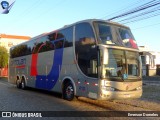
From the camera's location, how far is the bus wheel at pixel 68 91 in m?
14.0

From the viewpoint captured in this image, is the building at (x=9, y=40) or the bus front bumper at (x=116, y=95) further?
the building at (x=9, y=40)

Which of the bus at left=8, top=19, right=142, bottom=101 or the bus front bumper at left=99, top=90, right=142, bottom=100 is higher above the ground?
the bus at left=8, top=19, right=142, bottom=101

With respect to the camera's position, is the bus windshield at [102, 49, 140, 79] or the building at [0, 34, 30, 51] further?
the building at [0, 34, 30, 51]

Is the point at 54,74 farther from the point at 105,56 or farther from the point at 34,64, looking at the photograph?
the point at 105,56

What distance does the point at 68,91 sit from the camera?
1434 centimetres

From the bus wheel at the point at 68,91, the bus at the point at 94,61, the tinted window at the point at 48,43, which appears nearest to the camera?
the bus at the point at 94,61

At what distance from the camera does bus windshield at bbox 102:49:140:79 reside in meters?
11.8

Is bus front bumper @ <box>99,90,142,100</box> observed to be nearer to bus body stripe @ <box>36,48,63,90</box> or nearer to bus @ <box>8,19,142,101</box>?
bus @ <box>8,19,142,101</box>

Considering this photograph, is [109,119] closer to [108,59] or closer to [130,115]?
[130,115]

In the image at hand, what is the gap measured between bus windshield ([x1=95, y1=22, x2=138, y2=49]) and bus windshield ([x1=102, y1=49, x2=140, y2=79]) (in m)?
0.48

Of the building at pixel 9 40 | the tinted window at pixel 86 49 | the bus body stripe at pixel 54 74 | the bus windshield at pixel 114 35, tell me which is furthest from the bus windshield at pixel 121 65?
the building at pixel 9 40

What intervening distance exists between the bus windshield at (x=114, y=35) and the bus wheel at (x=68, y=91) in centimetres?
325

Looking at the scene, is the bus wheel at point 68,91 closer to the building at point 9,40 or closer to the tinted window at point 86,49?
the tinted window at point 86,49

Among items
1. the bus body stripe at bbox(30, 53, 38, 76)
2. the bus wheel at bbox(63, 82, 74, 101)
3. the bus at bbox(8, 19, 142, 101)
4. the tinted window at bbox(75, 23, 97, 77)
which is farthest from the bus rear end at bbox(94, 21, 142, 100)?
the bus body stripe at bbox(30, 53, 38, 76)
